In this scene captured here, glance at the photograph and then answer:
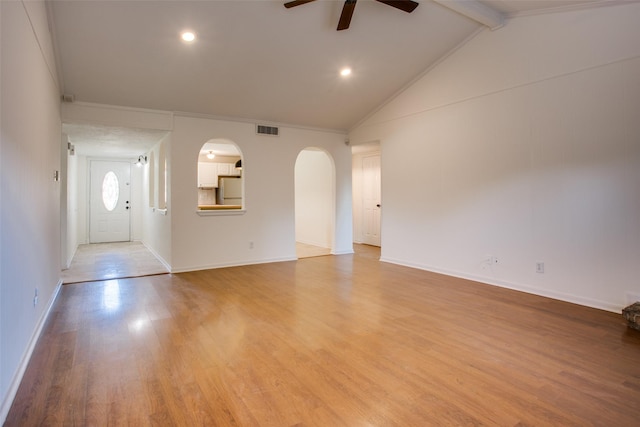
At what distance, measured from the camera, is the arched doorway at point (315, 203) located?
758cm

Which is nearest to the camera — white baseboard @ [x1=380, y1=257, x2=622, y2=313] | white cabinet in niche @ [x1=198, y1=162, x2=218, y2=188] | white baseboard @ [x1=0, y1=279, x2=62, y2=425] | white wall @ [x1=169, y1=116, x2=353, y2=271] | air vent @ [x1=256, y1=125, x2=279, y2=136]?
white baseboard @ [x1=0, y1=279, x2=62, y2=425]

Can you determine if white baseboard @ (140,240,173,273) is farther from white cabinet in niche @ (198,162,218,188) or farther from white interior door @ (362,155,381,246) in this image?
white interior door @ (362,155,381,246)

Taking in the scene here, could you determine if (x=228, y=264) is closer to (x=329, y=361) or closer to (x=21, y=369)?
(x=21, y=369)

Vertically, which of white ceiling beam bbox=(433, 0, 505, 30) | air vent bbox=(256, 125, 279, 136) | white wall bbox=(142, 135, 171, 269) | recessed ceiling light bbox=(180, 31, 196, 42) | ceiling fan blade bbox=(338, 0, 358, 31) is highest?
white ceiling beam bbox=(433, 0, 505, 30)

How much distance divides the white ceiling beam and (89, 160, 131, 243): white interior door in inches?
349

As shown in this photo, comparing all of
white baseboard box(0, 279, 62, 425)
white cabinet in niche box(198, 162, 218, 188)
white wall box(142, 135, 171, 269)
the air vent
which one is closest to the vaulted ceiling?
the air vent

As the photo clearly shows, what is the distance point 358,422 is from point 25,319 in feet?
7.93

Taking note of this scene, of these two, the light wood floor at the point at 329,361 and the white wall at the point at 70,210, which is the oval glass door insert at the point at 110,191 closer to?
the white wall at the point at 70,210

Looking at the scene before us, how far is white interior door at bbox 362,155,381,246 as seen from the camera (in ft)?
27.9

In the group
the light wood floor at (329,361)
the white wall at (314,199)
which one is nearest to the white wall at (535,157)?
the light wood floor at (329,361)

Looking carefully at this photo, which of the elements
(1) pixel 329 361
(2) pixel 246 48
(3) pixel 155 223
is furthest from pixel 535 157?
(3) pixel 155 223

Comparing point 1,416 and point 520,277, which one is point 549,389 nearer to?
point 520,277

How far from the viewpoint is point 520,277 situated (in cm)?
430

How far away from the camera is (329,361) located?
7.96ft
